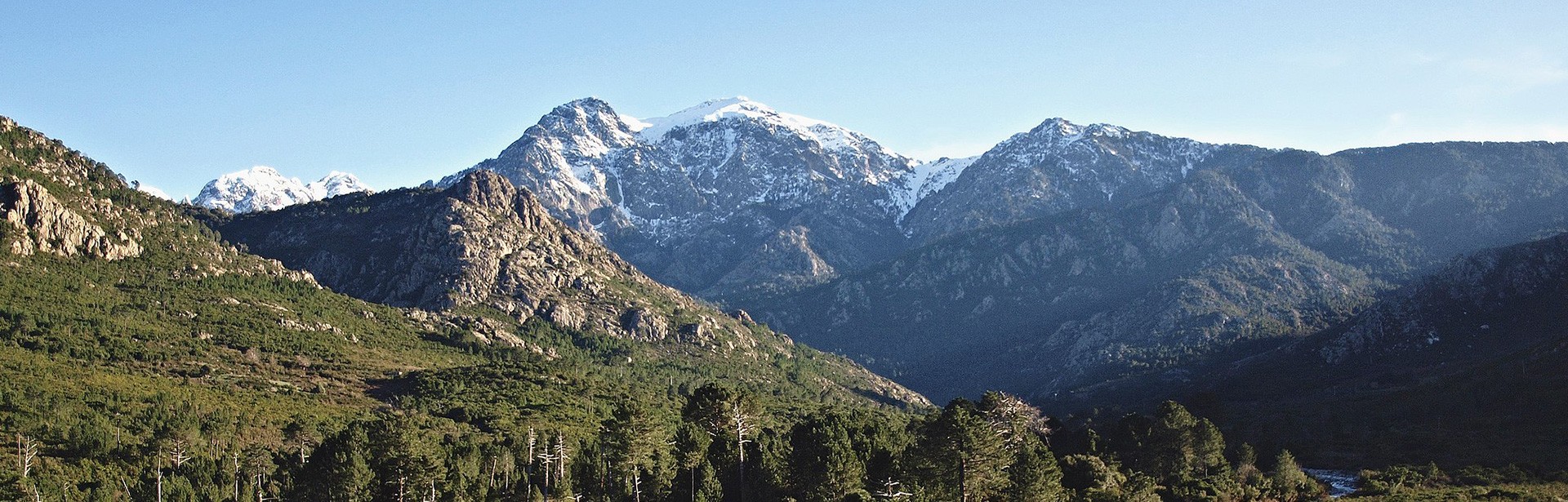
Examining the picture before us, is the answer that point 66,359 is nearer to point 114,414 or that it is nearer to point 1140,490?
point 114,414

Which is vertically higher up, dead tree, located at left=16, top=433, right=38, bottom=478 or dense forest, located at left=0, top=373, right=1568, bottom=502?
dead tree, located at left=16, top=433, right=38, bottom=478

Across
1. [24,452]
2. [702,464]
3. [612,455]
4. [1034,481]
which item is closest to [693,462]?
[702,464]

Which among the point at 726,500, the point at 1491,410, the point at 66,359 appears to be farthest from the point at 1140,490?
the point at 66,359

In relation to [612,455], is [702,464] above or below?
below

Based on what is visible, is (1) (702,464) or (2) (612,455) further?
(2) (612,455)

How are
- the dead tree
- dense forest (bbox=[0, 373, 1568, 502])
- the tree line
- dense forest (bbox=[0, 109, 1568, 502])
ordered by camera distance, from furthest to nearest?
the dead tree → dense forest (bbox=[0, 109, 1568, 502]) → dense forest (bbox=[0, 373, 1568, 502]) → the tree line

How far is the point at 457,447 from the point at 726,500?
5993cm

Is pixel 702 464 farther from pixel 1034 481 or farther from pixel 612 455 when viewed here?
pixel 1034 481

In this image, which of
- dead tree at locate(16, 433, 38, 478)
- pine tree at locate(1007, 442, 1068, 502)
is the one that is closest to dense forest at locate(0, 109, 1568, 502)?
pine tree at locate(1007, 442, 1068, 502)

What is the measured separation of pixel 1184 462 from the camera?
138 meters

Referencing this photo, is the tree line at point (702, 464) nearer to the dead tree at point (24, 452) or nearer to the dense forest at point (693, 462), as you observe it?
the dense forest at point (693, 462)

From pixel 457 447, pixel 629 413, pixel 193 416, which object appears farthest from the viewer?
pixel 193 416

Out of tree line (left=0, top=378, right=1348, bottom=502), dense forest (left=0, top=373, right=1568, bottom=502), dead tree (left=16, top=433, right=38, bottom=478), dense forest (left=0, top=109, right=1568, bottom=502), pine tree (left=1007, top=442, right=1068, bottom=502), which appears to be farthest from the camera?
dead tree (left=16, top=433, right=38, bottom=478)

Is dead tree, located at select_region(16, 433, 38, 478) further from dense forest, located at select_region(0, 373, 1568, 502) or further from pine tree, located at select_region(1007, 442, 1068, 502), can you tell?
pine tree, located at select_region(1007, 442, 1068, 502)
